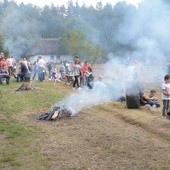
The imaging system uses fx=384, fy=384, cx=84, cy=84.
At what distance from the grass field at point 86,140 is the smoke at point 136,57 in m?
1.70

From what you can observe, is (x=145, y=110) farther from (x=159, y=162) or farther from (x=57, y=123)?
(x=159, y=162)

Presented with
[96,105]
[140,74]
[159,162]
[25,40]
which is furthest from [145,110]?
[25,40]

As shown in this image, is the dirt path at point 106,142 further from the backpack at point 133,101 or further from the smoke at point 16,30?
the smoke at point 16,30

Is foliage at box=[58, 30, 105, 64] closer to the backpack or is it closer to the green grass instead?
the green grass

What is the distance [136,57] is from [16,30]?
16.5 meters

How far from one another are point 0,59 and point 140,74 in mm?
8644

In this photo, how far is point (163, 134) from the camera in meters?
10.9

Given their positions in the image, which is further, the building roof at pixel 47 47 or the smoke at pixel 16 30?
the building roof at pixel 47 47

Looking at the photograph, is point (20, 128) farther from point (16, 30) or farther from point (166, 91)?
point (16, 30)

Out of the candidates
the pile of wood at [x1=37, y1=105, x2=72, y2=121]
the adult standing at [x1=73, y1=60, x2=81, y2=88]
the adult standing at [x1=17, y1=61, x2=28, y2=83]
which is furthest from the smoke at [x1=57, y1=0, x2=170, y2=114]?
the adult standing at [x1=17, y1=61, x2=28, y2=83]

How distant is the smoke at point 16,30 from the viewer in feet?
102

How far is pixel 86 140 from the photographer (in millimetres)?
10250

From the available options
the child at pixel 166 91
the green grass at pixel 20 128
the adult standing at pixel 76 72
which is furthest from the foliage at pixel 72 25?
the green grass at pixel 20 128

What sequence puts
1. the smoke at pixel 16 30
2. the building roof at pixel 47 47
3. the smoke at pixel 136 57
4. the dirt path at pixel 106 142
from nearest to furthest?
1. the dirt path at pixel 106 142
2. the smoke at pixel 136 57
3. the smoke at pixel 16 30
4. the building roof at pixel 47 47
